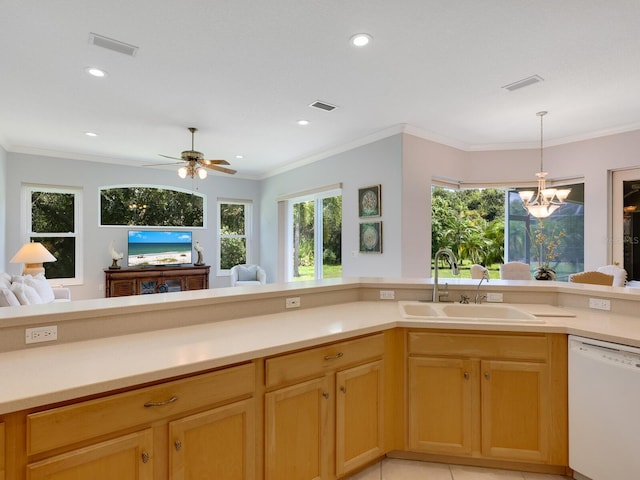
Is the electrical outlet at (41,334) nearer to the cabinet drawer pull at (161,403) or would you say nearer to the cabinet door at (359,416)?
the cabinet drawer pull at (161,403)

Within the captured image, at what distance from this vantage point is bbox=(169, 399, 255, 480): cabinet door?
1385 mm

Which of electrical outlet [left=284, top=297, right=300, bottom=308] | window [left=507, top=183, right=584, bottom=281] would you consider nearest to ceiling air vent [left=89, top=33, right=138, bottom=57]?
electrical outlet [left=284, top=297, right=300, bottom=308]

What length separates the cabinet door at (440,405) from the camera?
82.0 inches

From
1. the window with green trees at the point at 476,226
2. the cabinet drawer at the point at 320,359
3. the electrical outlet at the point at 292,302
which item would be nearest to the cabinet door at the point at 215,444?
the cabinet drawer at the point at 320,359

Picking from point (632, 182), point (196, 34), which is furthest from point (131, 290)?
point (632, 182)

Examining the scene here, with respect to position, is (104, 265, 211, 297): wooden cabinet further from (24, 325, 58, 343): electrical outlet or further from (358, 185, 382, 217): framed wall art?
(24, 325, 58, 343): electrical outlet

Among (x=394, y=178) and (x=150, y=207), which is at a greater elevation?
(x=394, y=178)

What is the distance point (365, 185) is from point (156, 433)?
14.2 feet

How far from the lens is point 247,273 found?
23.7ft

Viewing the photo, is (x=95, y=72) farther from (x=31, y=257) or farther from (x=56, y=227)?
(x=56, y=227)

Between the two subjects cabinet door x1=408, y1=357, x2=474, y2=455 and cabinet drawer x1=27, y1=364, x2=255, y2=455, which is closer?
cabinet drawer x1=27, y1=364, x2=255, y2=455

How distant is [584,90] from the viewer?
138 inches

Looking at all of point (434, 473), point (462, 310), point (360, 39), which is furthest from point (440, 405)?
point (360, 39)

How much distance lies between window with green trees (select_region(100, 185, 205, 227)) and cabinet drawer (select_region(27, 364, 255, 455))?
20.2 ft
